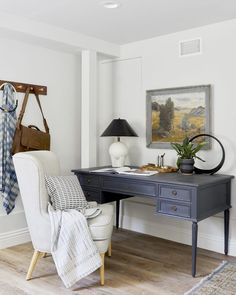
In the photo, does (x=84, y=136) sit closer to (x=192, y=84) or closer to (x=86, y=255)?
(x=192, y=84)

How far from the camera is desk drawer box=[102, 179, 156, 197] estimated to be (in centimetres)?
299

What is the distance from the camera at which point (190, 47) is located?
3512 millimetres

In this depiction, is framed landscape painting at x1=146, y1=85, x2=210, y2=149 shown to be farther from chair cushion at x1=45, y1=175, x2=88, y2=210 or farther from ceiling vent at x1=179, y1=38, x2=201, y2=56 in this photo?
chair cushion at x1=45, y1=175, x2=88, y2=210

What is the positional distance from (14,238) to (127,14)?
8.21 feet

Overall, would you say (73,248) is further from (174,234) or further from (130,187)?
(174,234)

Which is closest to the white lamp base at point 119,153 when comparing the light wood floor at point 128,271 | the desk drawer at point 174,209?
the light wood floor at point 128,271

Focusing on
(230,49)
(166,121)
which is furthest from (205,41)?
(166,121)

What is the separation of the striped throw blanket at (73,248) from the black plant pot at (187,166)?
3.80ft

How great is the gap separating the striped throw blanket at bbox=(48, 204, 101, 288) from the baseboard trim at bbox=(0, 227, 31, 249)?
43.2 inches

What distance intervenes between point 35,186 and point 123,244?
1363 millimetres

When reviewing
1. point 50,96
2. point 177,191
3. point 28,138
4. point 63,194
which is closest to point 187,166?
point 177,191

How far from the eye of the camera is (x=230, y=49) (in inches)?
127

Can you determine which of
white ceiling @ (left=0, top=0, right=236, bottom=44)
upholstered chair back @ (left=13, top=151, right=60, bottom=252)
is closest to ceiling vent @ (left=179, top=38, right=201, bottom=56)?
white ceiling @ (left=0, top=0, right=236, bottom=44)

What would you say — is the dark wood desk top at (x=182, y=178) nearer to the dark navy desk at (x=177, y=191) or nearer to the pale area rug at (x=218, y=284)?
the dark navy desk at (x=177, y=191)
